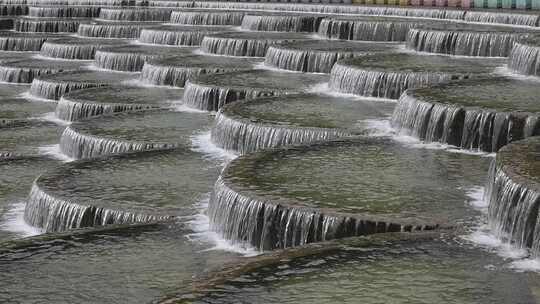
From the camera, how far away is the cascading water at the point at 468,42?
29141 millimetres

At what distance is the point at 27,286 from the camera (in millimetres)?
13422

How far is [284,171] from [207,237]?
6.45ft

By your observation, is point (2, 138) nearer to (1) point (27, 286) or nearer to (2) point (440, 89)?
(2) point (440, 89)

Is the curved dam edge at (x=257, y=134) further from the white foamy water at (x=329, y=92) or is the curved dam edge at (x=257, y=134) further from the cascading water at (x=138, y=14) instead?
the cascading water at (x=138, y=14)

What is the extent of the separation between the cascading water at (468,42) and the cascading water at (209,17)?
14.4 meters

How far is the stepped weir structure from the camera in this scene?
12.5 m

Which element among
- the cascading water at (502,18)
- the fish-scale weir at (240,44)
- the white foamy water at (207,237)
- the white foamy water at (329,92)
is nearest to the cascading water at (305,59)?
the white foamy water at (329,92)

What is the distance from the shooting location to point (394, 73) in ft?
82.1

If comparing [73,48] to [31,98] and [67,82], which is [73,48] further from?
[67,82]

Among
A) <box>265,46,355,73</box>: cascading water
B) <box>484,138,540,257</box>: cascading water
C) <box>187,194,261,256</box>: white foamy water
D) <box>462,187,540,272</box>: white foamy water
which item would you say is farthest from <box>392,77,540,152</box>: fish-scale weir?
<box>265,46,355,73</box>: cascading water

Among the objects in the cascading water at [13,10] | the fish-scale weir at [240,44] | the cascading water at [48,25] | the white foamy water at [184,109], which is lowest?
the cascading water at [13,10]

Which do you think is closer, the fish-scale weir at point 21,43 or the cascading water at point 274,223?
the cascading water at point 274,223

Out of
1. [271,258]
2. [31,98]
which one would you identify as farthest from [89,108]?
[271,258]

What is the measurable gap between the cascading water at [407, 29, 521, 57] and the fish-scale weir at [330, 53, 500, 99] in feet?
3.38
